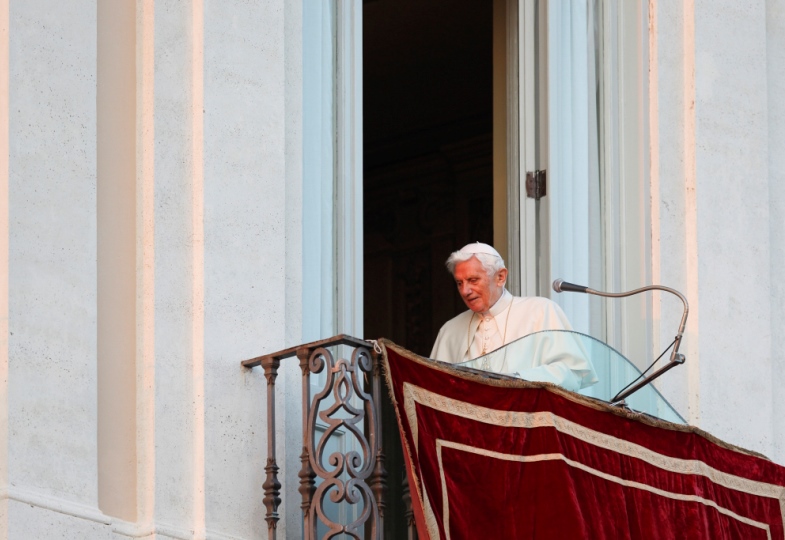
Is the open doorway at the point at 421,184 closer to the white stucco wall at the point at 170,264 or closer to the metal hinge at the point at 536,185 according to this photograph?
the metal hinge at the point at 536,185

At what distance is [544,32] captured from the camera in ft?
33.1

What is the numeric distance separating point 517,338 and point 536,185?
1.51m

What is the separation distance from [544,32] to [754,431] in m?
2.22

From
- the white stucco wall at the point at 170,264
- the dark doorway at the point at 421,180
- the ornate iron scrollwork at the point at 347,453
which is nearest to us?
the white stucco wall at the point at 170,264

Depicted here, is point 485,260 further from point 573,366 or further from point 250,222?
point 250,222

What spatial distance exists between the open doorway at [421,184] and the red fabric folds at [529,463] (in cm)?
657

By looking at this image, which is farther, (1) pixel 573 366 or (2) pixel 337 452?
(1) pixel 573 366

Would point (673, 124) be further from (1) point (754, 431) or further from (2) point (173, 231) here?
(2) point (173, 231)

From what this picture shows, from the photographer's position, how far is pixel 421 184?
52.5 feet

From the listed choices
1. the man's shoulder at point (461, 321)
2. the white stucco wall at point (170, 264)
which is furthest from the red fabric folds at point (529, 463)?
the man's shoulder at point (461, 321)

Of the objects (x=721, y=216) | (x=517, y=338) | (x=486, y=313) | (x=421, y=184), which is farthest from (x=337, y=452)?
(x=421, y=184)

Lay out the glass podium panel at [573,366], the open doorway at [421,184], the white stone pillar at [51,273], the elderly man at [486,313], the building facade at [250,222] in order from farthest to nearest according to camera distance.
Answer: the open doorway at [421,184], the elderly man at [486,313], the glass podium panel at [573,366], the building facade at [250,222], the white stone pillar at [51,273]

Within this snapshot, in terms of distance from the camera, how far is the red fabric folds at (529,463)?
24.8 feet

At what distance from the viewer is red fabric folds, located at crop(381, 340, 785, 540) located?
24.8 ft
